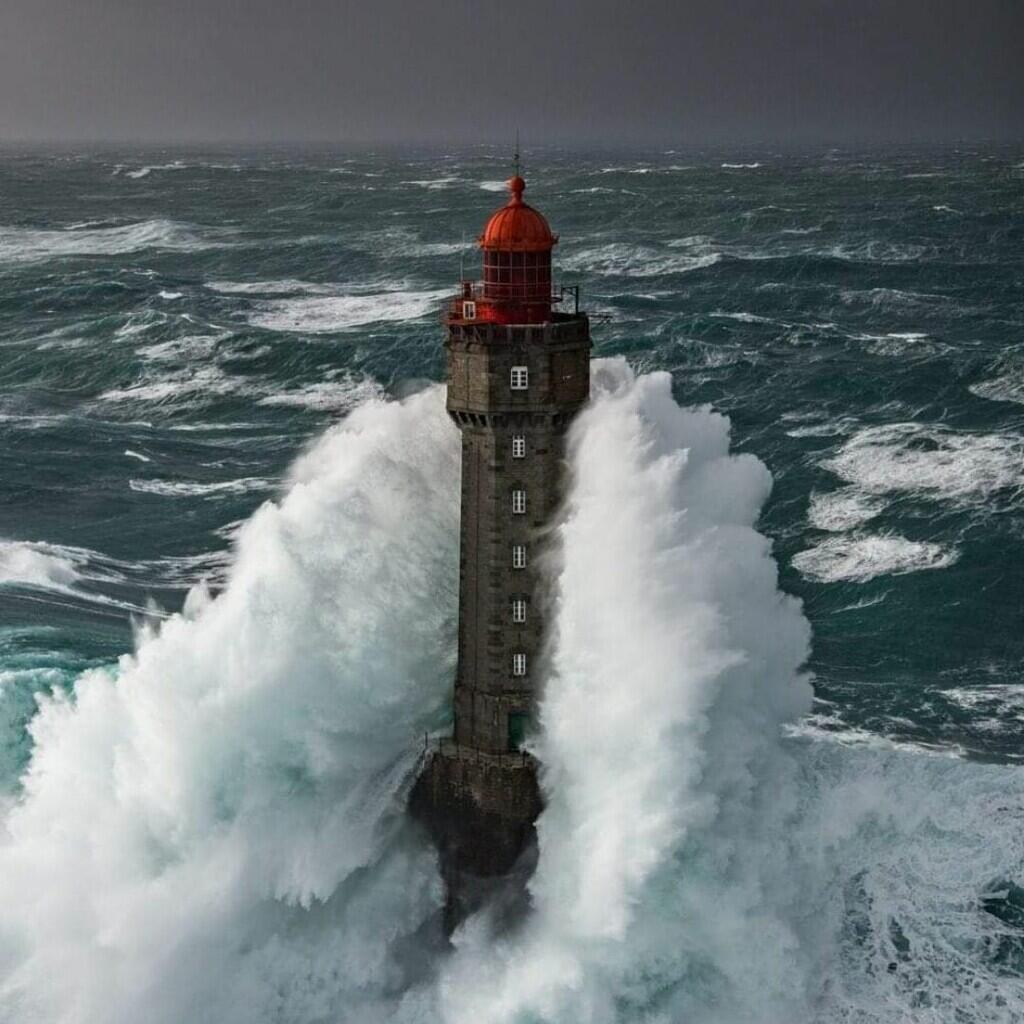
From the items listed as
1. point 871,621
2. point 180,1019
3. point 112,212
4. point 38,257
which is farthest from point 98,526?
point 112,212

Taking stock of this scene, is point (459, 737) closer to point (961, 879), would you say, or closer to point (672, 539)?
point (672, 539)

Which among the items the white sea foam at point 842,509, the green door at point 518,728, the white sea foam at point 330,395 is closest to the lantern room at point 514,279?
the green door at point 518,728

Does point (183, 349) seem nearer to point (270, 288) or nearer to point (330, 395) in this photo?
point (330, 395)

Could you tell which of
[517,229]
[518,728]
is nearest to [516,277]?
[517,229]

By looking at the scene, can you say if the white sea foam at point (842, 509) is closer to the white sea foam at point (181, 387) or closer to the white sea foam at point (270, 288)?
the white sea foam at point (181, 387)

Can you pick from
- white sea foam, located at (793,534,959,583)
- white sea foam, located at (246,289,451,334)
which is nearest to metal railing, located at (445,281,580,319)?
white sea foam, located at (793,534,959,583)
